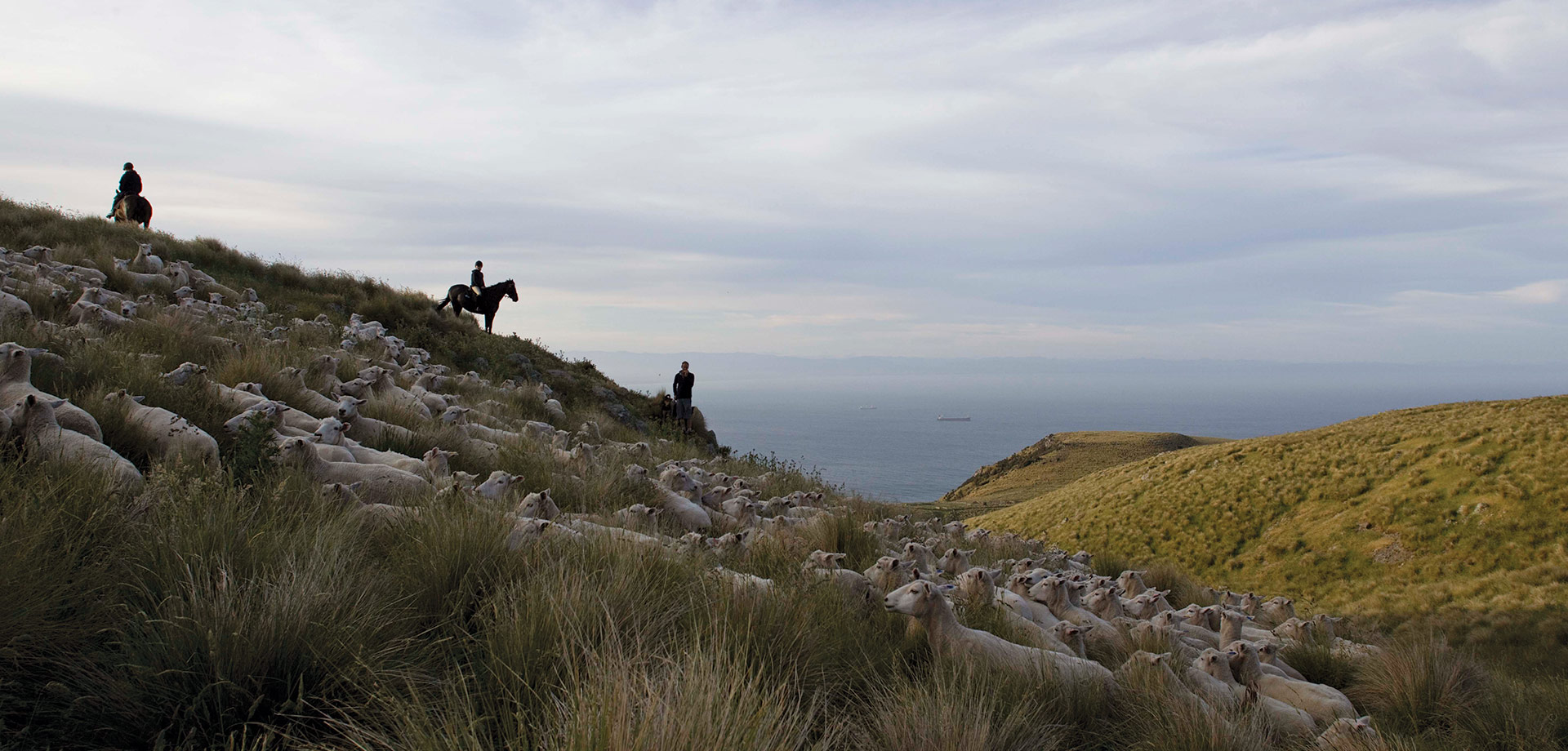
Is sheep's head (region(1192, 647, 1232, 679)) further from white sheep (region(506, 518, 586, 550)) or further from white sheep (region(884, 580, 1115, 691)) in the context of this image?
white sheep (region(506, 518, 586, 550))

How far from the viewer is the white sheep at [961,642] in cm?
507

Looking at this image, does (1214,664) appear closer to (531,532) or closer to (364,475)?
(531,532)

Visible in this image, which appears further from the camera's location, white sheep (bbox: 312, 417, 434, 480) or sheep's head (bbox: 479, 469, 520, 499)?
white sheep (bbox: 312, 417, 434, 480)

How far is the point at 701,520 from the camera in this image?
9312 mm

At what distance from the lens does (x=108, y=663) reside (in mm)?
3080

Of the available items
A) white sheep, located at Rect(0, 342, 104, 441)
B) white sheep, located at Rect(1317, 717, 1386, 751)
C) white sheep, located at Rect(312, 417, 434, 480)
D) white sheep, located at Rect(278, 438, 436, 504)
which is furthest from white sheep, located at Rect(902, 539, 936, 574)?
white sheep, located at Rect(0, 342, 104, 441)

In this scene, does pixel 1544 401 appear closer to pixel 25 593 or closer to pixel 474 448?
pixel 474 448

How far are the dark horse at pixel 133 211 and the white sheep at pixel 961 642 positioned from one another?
29.1m

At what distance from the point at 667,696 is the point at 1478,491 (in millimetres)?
32457

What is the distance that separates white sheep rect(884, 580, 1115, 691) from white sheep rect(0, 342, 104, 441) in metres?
6.15

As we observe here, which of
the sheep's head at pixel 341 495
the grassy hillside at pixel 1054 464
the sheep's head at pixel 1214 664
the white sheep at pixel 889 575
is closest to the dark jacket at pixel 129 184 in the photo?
the sheep's head at pixel 341 495

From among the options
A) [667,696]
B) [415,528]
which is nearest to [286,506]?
[415,528]

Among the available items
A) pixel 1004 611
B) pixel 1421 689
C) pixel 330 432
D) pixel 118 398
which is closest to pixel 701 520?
pixel 1004 611

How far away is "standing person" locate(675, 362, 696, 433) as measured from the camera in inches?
888
